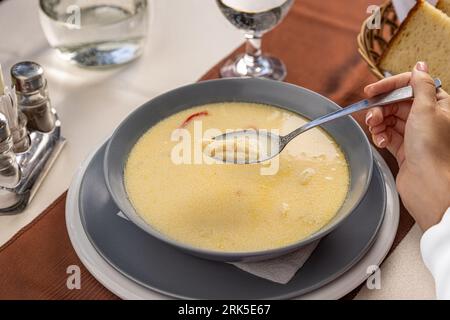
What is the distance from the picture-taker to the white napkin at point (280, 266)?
87cm

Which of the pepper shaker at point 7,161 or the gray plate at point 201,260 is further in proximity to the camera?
the pepper shaker at point 7,161

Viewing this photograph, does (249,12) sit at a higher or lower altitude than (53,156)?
higher

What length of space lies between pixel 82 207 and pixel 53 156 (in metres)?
0.18

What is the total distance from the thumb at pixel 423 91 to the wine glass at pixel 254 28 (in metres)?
0.33

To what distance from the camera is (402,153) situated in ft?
3.52

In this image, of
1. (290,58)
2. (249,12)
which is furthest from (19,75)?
(290,58)

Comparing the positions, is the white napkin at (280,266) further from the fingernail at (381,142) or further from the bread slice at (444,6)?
the bread slice at (444,6)

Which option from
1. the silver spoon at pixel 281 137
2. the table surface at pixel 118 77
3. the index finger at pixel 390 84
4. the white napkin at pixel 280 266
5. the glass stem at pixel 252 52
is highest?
the index finger at pixel 390 84

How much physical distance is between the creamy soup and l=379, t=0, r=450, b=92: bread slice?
0.29 meters

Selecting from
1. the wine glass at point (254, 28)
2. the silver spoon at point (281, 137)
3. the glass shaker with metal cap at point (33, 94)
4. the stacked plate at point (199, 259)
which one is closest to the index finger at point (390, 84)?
the silver spoon at point (281, 137)

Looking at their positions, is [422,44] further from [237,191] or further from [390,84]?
→ [237,191]
